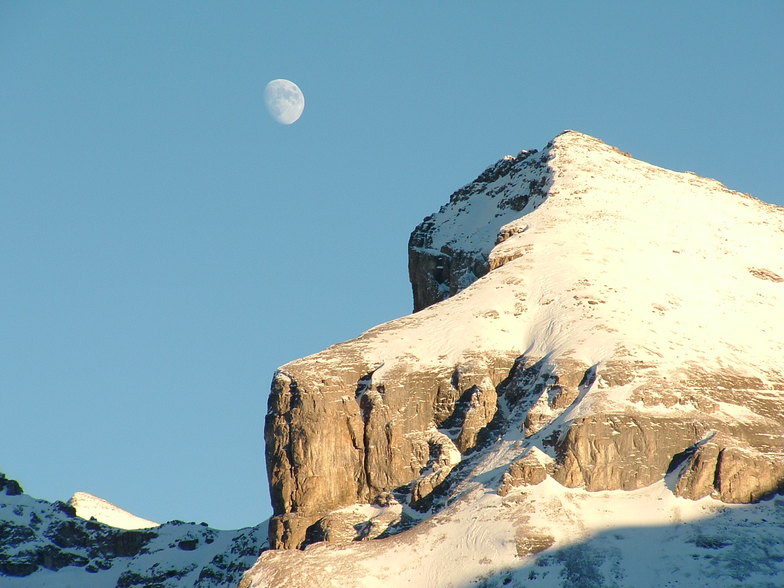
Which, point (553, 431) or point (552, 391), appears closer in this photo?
point (553, 431)

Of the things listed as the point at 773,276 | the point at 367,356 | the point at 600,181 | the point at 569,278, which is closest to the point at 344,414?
the point at 367,356

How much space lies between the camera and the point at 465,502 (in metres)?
120

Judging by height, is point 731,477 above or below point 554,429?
below

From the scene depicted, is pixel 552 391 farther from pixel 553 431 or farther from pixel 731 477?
pixel 731 477

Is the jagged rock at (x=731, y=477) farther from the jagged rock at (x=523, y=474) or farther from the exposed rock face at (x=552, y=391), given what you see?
the jagged rock at (x=523, y=474)

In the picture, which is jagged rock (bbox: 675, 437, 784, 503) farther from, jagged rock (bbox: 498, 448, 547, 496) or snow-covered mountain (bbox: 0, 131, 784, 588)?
jagged rock (bbox: 498, 448, 547, 496)

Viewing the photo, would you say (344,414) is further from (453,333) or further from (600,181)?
(600,181)

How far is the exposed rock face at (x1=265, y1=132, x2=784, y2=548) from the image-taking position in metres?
122

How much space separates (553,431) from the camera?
4889 inches

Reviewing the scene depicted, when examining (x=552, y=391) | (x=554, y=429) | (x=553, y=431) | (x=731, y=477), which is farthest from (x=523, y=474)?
(x=731, y=477)

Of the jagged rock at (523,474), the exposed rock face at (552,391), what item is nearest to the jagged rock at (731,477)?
the exposed rock face at (552,391)

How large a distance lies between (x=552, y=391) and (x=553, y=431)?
6.21 m

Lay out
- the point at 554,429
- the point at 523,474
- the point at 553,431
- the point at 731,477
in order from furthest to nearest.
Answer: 1. the point at 554,429
2. the point at 553,431
3. the point at 523,474
4. the point at 731,477

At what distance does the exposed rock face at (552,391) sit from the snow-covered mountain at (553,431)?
0.18 metres
